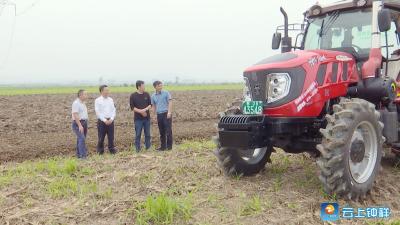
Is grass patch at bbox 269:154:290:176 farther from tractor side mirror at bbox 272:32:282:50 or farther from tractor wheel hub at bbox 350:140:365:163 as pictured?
tractor side mirror at bbox 272:32:282:50

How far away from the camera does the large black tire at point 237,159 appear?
20.9 feet

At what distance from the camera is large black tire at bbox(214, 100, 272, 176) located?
20.9 feet

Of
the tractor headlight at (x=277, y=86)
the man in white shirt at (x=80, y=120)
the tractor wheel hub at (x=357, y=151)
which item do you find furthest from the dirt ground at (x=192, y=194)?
the man in white shirt at (x=80, y=120)

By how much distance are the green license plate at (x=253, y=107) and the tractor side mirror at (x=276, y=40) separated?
1.91m

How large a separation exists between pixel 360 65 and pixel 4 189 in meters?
5.36

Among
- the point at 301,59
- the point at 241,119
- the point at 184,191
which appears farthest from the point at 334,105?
the point at 184,191

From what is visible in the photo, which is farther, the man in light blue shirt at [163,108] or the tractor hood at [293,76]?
the man in light blue shirt at [163,108]

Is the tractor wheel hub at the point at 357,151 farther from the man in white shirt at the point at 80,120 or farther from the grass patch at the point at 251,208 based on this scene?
the man in white shirt at the point at 80,120

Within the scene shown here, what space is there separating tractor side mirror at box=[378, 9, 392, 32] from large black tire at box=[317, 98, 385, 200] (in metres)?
1.02

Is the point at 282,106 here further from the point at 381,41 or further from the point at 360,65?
the point at 381,41

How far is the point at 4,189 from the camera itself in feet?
20.3

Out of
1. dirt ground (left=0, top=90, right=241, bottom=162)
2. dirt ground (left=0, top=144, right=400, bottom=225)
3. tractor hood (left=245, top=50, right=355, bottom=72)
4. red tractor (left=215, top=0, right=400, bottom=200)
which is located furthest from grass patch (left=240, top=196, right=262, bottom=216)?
dirt ground (left=0, top=90, right=241, bottom=162)

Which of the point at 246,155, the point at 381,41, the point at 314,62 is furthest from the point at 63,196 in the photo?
the point at 381,41

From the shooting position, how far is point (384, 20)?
5656 mm
